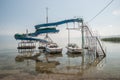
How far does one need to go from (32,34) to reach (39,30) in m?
4.04

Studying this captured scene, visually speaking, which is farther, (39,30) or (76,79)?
(39,30)

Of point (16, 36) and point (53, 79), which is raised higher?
point (16, 36)

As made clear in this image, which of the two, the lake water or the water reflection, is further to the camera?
the water reflection

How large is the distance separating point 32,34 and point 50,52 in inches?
276

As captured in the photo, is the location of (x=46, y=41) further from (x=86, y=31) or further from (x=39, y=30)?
(x=86, y=31)

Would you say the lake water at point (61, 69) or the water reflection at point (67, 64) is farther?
the water reflection at point (67, 64)

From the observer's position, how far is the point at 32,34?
39.8 m

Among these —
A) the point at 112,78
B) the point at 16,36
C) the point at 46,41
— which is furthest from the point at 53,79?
the point at 46,41

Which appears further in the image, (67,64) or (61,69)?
(67,64)

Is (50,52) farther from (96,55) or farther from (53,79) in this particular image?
(53,79)

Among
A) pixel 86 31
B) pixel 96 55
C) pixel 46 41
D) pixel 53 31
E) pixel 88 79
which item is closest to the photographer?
pixel 88 79

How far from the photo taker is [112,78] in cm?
1483

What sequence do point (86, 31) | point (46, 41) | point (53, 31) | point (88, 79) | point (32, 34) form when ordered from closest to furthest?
point (88, 79) < point (53, 31) < point (86, 31) < point (32, 34) < point (46, 41)

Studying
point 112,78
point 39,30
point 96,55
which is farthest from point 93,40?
point 112,78
